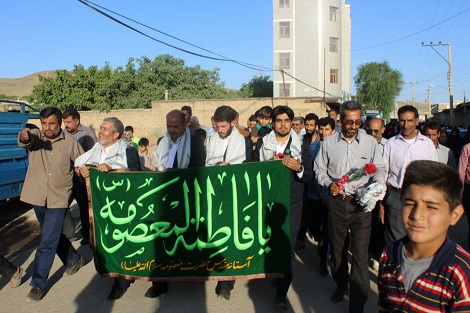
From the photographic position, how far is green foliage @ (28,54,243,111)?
3431 centimetres

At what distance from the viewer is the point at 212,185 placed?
4.33 metres

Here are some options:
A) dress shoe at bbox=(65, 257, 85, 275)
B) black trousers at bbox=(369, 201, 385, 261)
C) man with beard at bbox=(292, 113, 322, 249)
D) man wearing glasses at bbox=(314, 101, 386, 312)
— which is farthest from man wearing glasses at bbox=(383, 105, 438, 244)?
dress shoe at bbox=(65, 257, 85, 275)

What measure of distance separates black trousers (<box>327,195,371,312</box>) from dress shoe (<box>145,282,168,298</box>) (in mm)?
1781

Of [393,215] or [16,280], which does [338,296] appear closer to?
[393,215]

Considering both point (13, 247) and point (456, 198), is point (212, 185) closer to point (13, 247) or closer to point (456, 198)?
point (456, 198)

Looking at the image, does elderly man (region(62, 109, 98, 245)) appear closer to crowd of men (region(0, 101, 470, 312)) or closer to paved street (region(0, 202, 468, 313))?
paved street (region(0, 202, 468, 313))

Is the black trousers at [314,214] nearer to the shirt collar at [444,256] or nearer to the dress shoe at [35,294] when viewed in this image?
the dress shoe at [35,294]

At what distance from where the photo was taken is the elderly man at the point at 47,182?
4.57 meters

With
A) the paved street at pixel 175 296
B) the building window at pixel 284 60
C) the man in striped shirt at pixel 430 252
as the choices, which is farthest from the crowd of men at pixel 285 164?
the building window at pixel 284 60

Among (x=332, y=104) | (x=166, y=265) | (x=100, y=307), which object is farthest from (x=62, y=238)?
(x=332, y=104)

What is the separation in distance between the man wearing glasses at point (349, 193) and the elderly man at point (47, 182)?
9.11ft

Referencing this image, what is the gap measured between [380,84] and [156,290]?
5130 cm

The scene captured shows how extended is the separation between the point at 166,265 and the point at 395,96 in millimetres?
52835

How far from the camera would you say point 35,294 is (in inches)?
177
